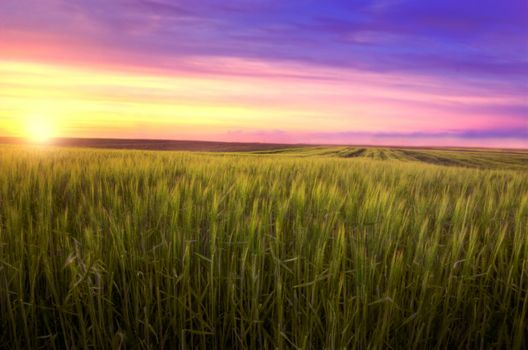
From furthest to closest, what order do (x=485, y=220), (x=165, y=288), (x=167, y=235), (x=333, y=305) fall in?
(x=485, y=220) < (x=167, y=235) < (x=165, y=288) < (x=333, y=305)

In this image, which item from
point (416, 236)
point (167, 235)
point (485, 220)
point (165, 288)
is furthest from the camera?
point (485, 220)

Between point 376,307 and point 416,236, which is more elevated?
point 416,236

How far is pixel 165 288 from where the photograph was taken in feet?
5.08

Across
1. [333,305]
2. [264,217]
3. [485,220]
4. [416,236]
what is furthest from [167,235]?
[485,220]

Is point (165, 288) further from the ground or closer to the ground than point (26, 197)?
closer to the ground

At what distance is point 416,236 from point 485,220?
32.2 inches

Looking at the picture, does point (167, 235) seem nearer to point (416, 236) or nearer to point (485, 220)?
point (416, 236)

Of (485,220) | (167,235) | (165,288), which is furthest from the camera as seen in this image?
(485,220)

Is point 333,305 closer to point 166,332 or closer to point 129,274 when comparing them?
point 166,332

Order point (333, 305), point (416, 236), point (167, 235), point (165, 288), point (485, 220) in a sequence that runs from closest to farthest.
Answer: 1. point (333, 305)
2. point (165, 288)
3. point (167, 235)
4. point (416, 236)
5. point (485, 220)

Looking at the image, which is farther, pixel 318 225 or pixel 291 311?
pixel 318 225

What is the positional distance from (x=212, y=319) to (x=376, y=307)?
1.99ft

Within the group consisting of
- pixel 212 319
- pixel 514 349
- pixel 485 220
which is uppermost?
pixel 485 220

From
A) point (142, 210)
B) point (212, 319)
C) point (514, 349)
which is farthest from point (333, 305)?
point (142, 210)
